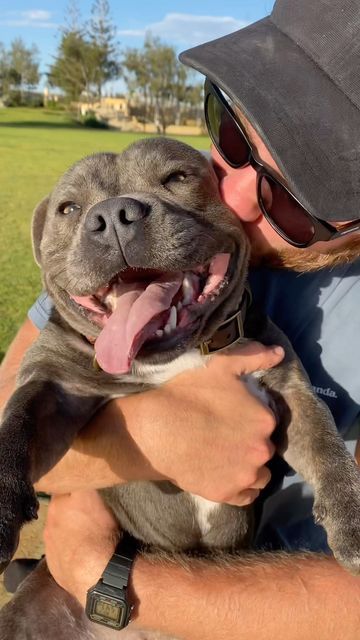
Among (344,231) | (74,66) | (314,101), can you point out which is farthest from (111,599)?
(74,66)

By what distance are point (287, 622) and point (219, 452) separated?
0.68m

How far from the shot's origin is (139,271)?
102 inches

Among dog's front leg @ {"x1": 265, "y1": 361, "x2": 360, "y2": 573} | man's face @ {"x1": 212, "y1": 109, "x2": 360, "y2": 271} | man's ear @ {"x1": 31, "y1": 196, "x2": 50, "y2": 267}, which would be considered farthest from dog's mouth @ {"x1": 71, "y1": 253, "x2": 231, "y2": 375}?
man's ear @ {"x1": 31, "y1": 196, "x2": 50, "y2": 267}

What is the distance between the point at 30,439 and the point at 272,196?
4.44 feet

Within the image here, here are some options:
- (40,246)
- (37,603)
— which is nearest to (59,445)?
(37,603)

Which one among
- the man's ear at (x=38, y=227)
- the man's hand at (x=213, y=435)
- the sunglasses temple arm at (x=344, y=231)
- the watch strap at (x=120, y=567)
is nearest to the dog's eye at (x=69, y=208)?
the man's ear at (x=38, y=227)

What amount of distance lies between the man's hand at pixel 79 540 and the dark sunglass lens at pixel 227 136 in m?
1.58

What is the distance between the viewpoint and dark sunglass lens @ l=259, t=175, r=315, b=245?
2734mm

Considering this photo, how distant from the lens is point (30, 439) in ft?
7.94

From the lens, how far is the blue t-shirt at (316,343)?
3.07 meters

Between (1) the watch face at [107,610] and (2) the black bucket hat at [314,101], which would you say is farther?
(1) the watch face at [107,610]

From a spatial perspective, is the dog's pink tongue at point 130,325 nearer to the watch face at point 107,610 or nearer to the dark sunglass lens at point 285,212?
the dark sunglass lens at point 285,212

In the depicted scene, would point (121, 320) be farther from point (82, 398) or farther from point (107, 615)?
point (107, 615)

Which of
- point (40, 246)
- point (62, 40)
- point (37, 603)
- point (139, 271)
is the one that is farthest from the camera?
point (62, 40)
